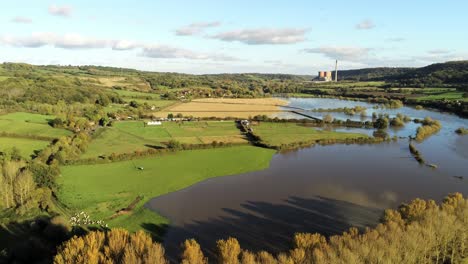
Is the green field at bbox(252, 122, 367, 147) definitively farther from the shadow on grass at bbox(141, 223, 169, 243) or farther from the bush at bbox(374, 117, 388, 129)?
the shadow on grass at bbox(141, 223, 169, 243)

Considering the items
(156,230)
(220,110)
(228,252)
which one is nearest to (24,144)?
(156,230)

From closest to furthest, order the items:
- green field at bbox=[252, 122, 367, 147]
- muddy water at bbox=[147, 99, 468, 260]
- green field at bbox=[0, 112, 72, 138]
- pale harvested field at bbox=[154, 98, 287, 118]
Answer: muddy water at bbox=[147, 99, 468, 260]
green field at bbox=[0, 112, 72, 138]
green field at bbox=[252, 122, 367, 147]
pale harvested field at bbox=[154, 98, 287, 118]

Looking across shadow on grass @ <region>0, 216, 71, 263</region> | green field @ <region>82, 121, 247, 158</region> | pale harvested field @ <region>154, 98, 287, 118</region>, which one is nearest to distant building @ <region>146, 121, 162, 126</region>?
green field @ <region>82, 121, 247, 158</region>

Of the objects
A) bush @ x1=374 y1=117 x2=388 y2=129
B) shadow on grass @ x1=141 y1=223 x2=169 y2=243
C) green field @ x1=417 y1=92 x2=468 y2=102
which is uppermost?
green field @ x1=417 y1=92 x2=468 y2=102

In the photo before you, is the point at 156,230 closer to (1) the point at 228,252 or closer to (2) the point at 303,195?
(1) the point at 228,252

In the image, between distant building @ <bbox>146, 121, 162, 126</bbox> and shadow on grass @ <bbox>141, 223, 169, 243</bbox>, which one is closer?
shadow on grass @ <bbox>141, 223, 169, 243</bbox>

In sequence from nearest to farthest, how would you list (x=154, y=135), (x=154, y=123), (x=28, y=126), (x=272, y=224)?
(x=272, y=224) → (x=154, y=135) → (x=28, y=126) → (x=154, y=123)
